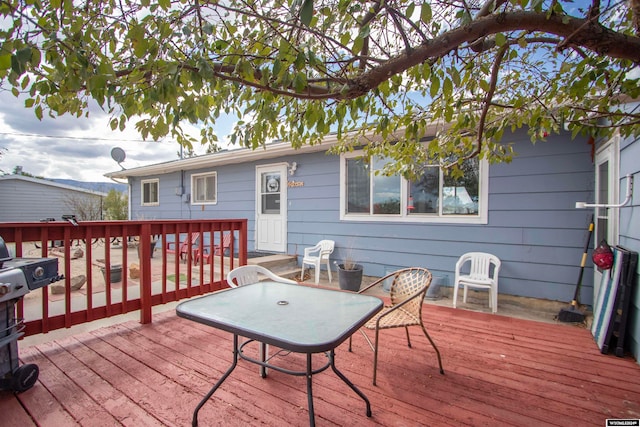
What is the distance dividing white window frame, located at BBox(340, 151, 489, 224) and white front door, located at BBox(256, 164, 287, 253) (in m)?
1.34

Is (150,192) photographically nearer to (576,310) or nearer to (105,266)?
(105,266)

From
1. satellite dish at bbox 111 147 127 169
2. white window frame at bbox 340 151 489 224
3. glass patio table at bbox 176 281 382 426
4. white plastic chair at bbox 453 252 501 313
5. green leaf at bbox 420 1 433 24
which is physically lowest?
white plastic chair at bbox 453 252 501 313

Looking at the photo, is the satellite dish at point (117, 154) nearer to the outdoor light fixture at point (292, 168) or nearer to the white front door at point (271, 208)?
the white front door at point (271, 208)

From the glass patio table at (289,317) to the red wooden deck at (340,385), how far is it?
0.20 metres

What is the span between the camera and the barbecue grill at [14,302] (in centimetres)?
160

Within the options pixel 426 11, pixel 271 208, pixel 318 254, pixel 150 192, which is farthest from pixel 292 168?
pixel 150 192

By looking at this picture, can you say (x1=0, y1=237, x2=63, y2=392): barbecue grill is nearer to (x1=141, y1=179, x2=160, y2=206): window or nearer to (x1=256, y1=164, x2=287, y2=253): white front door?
(x1=256, y1=164, x2=287, y2=253): white front door

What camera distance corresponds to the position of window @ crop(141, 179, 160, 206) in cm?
877

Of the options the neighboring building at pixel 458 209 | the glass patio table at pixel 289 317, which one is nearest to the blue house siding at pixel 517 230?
the neighboring building at pixel 458 209

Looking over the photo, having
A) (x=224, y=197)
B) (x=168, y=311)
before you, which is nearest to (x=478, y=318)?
(x=168, y=311)

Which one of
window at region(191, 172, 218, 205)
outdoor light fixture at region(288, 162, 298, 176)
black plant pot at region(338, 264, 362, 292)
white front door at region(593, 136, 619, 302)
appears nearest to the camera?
white front door at region(593, 136, 619, 302)

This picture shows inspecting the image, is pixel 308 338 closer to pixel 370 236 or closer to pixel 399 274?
pixel 399 274

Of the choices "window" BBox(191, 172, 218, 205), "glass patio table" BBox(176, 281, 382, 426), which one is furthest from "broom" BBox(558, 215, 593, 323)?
"window" BBox(191, 172, 218, 205)

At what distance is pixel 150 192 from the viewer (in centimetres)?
902
